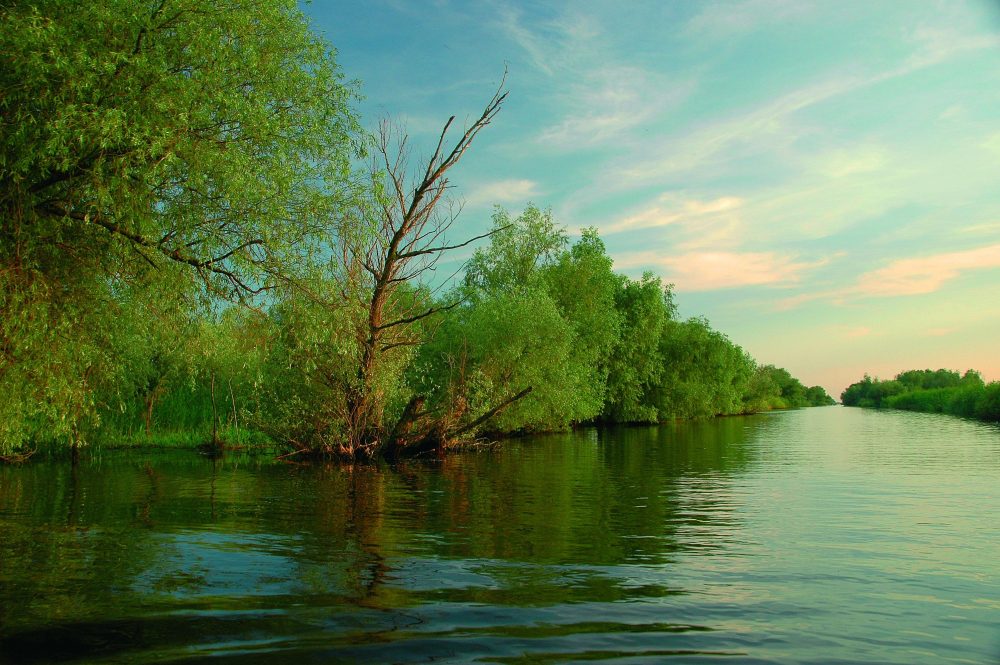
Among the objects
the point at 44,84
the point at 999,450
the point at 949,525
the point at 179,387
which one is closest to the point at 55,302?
the point at 44,84

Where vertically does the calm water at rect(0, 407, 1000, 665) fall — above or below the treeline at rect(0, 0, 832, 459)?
below

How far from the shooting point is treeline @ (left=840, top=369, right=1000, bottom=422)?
72562 millimetres

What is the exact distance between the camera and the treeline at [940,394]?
72562mm

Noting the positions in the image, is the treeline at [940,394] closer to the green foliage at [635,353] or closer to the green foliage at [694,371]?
the green foliage at [694,371]

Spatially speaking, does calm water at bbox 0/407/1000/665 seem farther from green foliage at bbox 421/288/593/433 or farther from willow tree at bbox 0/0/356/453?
green foliage at bbox 421/288/593/433

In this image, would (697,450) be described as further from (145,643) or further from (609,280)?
(145,643)

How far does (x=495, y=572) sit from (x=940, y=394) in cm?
11127

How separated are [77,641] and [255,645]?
173 centimetres

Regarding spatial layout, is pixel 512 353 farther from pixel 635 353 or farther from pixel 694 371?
pixel 694 371

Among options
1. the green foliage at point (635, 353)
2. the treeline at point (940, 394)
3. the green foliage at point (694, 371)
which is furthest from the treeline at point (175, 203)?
the treeline at point (940, 394)

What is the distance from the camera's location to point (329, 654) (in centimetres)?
667

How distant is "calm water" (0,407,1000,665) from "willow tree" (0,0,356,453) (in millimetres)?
3721

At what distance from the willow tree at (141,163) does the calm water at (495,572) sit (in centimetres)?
372

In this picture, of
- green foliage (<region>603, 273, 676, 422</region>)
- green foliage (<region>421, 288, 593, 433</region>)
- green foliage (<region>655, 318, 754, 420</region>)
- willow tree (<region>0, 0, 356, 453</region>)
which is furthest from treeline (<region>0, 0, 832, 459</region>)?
green foliage (<region>655, 318, 754, 420</region>)
